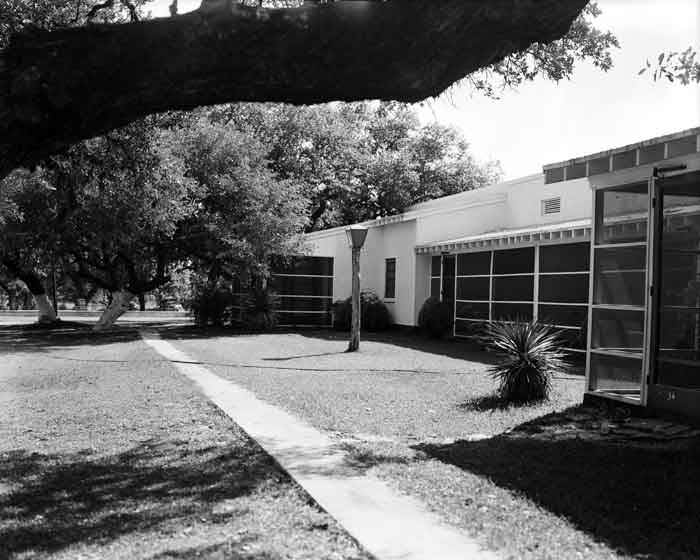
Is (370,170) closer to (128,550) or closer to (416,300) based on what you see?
(416,300)

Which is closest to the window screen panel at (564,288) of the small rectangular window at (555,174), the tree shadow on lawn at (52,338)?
the small rectangular window at (555,174)

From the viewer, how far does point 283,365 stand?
15844mm

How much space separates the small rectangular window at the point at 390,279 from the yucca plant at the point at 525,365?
15.9 metres

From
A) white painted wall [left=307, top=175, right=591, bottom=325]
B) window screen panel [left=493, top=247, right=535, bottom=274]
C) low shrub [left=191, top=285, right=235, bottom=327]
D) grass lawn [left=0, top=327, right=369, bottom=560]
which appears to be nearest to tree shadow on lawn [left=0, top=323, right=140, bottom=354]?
low shrub [left=191, top=285, right=235, bottom=327]

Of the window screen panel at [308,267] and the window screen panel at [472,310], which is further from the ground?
the window screen panel at [308,267]

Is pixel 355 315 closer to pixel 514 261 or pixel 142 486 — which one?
pixel 514 261

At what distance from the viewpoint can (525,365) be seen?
1073cm

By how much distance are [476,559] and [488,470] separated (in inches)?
92.2

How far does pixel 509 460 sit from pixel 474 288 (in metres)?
15.2

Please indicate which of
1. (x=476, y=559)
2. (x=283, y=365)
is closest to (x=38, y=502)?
(x=476, y=559)

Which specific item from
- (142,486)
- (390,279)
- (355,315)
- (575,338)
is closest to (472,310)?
(355,315)

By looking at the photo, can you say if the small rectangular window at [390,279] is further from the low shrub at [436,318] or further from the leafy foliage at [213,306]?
the leafy foliage at [213,306]

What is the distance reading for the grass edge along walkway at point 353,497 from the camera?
187 inches

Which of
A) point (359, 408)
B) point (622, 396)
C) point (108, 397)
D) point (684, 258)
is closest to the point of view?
point (684, 258)
